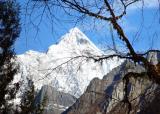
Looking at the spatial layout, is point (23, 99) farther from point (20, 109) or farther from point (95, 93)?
point (95, 93)

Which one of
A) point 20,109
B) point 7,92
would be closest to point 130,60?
point 7,92

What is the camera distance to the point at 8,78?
93.0 feet

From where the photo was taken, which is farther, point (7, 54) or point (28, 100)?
point (28, 100)

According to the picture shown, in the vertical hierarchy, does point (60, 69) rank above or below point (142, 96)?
above

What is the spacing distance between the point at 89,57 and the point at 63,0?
83cm

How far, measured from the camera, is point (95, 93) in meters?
6.09

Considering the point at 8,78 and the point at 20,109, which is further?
the point at 20,109

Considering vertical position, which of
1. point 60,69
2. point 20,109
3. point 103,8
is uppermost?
point 20,109

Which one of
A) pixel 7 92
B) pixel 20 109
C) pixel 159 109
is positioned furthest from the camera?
pixel 20 109

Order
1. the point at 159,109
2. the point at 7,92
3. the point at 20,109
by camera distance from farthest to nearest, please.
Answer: the point at 20,109, the point at 7,92, the point at 159,109

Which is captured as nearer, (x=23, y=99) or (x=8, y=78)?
(x=8, y=78)

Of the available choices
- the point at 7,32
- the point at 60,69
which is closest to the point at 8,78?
the point at 7,32

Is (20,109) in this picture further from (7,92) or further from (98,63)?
(98,63)

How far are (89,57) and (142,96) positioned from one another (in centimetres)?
87
